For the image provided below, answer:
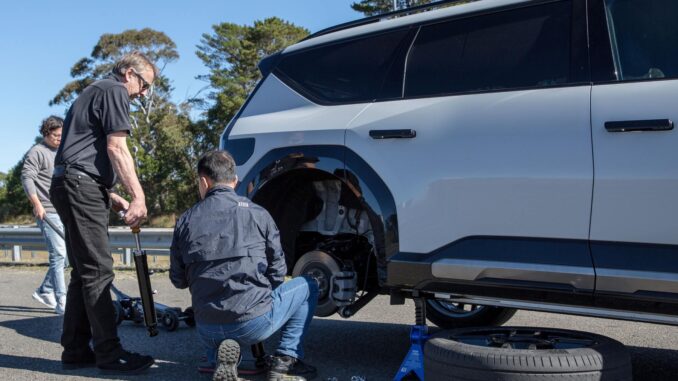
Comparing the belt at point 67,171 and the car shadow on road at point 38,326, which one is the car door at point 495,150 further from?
the car shadow on road at point 38,326

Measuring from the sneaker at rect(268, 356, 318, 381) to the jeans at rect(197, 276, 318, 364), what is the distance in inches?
1.4

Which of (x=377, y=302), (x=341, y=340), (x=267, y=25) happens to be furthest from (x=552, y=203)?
(x=267, y=25)

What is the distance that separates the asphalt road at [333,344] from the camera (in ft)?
14.2

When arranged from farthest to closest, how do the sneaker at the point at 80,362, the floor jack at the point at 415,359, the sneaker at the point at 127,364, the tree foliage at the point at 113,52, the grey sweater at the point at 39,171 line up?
the tree foliage at the point at 113,52 → the grey sweater at the point at 39,171 → the sneaker at the point at 80,362 → the sneaker at the point at 127,364 → the floor jack at the point at 415,359

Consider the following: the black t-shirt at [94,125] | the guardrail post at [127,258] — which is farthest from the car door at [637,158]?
the guardrail post at [127,258]

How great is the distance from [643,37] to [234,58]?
133 ft

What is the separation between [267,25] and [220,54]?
12.8 feet

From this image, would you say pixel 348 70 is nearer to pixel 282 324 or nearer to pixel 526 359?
pixel 282 324

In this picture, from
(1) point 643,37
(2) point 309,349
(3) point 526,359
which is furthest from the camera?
(2) point 309,349

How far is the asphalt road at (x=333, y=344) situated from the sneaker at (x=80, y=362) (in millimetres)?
55

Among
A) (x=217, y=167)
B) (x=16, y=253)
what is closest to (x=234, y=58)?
(x=16, y=253)

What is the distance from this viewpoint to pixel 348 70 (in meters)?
4.30

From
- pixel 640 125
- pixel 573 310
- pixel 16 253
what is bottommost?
pixel 16 253

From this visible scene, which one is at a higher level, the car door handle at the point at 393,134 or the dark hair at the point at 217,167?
the car door handle at the point at 393,134
